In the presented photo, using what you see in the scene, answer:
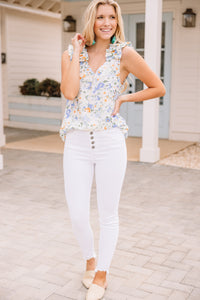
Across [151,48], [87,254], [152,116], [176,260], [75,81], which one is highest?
[151,48]

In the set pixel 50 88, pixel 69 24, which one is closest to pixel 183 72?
pixel 69 24

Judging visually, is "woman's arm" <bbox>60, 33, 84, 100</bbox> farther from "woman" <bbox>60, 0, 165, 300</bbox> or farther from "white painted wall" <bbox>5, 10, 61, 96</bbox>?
"white painted wall" <bbox>5, 10, 61, 96</bbox>

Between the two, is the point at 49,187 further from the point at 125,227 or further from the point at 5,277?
the point at 5,277

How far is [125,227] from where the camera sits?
3861mm

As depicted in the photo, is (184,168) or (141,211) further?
(184,168)

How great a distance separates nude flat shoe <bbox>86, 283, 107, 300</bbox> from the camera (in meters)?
2.55

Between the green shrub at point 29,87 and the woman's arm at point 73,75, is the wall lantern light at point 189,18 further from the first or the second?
the woman's arm at point 73,75

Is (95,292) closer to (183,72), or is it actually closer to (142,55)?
(183,72)

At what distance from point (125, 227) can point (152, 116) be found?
2.95 metres

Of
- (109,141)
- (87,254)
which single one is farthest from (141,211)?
(109,141)

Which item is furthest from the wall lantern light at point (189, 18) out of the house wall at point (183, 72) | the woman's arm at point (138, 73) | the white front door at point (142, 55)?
the woman's arm at point (138, 73)

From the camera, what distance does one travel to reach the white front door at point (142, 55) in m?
8.69

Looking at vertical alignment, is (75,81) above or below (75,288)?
above

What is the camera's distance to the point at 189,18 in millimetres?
8203
